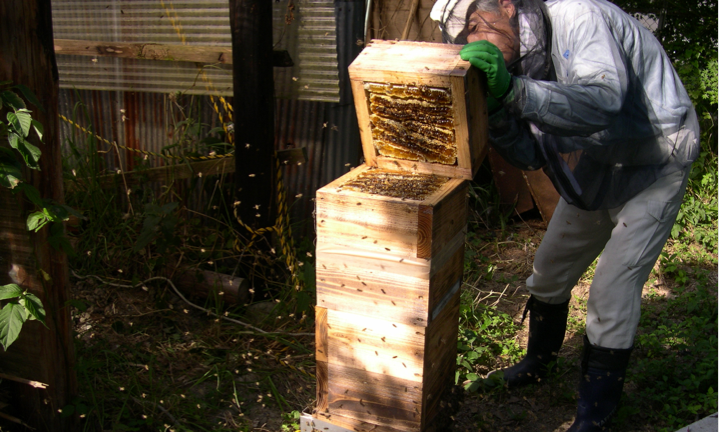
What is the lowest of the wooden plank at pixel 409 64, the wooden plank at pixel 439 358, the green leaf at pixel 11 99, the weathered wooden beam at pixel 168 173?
the wooden plank at pixel 439 358

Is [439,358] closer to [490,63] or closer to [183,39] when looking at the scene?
[490,63]

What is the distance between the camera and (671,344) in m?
3.22

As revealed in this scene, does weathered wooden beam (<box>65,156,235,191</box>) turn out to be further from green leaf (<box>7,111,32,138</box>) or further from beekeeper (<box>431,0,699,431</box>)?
beekeeper (<box>431,0,699,431</box>)

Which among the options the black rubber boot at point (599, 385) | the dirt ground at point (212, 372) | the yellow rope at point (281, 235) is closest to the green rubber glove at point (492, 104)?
the black rubber boot at point (599, 385)

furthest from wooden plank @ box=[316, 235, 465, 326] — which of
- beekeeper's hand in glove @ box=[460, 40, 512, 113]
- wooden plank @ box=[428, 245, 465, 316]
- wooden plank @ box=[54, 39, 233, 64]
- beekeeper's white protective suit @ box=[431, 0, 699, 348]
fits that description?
wooden plank @ box=[54, 39, 233, 64]

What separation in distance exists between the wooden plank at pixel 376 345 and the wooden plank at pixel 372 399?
0.03 meters

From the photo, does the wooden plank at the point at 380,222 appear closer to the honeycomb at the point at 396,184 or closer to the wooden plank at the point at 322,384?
the honeycomb at the point at 396,184

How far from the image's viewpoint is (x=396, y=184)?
6.36 feet

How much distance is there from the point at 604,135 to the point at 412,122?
2.43ft

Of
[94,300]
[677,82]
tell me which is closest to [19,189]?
[94,300]

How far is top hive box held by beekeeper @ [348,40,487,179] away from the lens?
184 centimetres

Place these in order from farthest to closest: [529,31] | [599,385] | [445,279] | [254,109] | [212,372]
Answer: [254,109]
[212,372]
[599,385]
[529,31]
[445,279]

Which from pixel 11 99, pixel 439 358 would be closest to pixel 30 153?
pixel 11 99

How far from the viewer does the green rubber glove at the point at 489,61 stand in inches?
72.5
